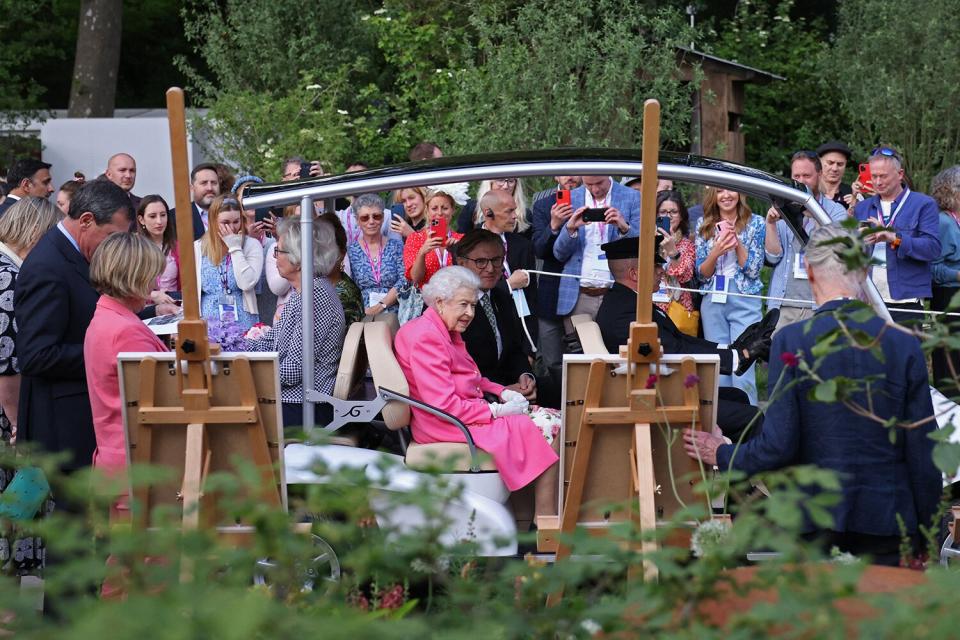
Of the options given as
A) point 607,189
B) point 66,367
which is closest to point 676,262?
point 607,189

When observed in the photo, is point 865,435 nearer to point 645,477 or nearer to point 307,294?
point 645,477

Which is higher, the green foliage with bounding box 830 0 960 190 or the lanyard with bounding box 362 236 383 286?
the green foliage with bounding box 830 0 960 190

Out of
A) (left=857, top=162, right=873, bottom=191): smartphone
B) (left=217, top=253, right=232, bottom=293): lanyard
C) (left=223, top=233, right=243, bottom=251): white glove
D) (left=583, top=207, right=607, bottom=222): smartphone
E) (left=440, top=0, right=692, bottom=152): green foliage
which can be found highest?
(left=440, top=0, right=692, bottom=152): green foliage

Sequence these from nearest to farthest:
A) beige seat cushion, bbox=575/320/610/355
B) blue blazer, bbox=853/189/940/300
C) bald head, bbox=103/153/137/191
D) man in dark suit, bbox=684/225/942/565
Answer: man in dark suit, bbox=684/225/942/565 < beige seat cushion, bbox=575/320/610/355 < blue blazer, bbox=853/189/940/300 < bald head, bbox=103/153/137/191

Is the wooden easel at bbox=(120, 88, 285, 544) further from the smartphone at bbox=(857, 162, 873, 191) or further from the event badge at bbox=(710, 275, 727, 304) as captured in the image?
the smartphone at bbox=(857, 162, 873, 191)

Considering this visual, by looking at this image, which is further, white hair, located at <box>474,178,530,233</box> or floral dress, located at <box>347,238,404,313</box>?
white hair, located at <box>474,178,530,233</box>

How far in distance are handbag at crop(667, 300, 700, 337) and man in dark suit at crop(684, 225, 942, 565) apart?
3.91m

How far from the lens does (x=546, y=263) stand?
8719mm

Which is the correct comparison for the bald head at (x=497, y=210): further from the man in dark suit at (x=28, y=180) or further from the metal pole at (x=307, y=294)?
the man in dark suit at (x=28, y=180)

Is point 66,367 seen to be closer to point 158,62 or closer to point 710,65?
point 710,65

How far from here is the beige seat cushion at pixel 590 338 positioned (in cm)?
615

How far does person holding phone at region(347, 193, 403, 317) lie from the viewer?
8.42 metres

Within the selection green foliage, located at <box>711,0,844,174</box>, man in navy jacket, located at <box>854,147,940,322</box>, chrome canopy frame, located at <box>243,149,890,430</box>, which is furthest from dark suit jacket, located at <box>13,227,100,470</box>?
green foliage, located at <box>711,0,844,174</box>

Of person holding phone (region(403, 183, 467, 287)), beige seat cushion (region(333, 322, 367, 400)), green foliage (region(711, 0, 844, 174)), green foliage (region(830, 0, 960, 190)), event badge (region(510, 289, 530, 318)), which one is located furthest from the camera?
green foliage (region(711, 0, 844, 174))
